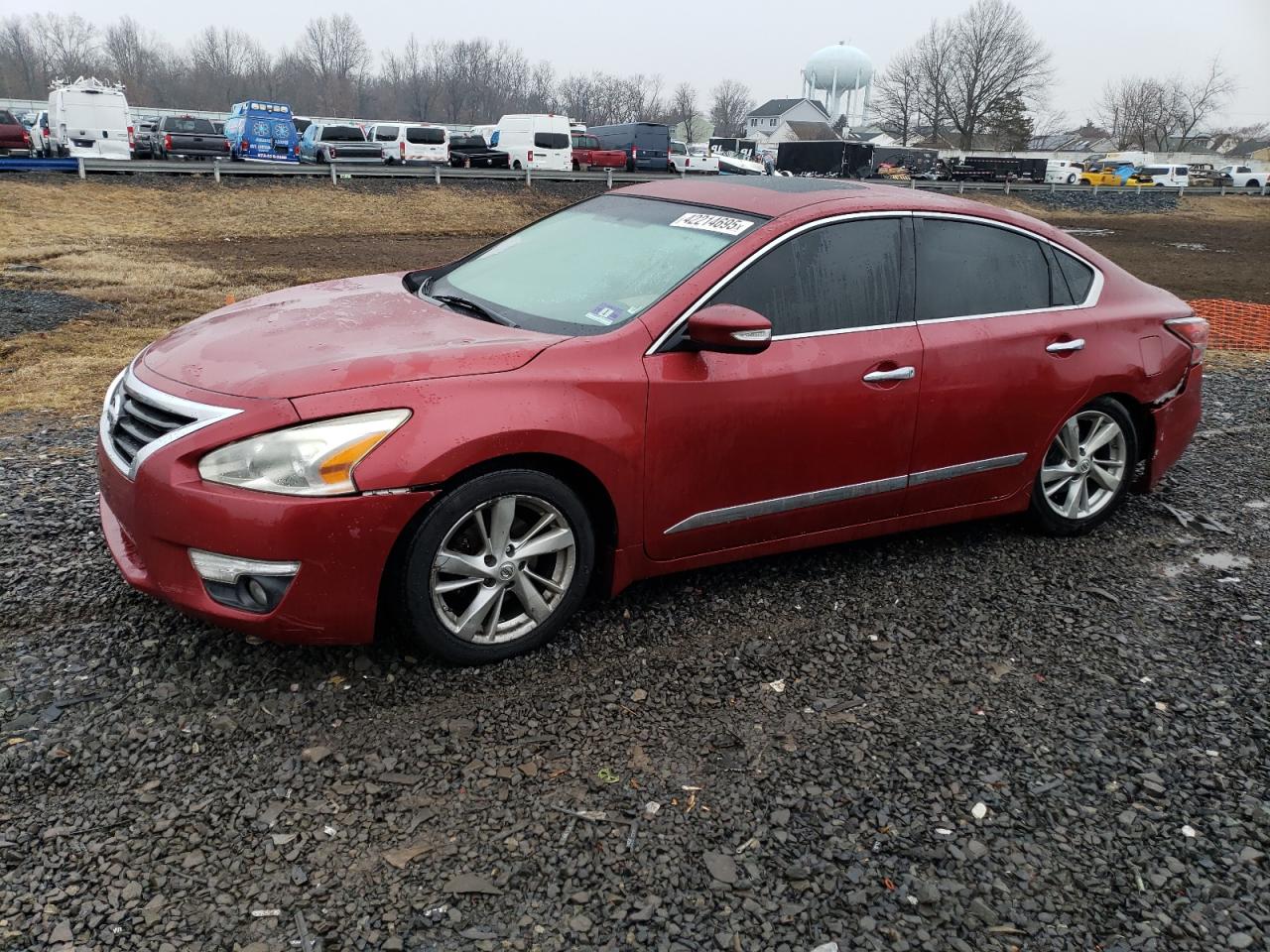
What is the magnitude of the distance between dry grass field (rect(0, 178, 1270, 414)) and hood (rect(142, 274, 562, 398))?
3506mm

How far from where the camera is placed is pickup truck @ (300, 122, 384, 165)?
3431cm

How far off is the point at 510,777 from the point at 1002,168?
169 feet

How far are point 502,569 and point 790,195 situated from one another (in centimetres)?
199

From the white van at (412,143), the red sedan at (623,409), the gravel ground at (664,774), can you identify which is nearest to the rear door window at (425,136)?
the white van at (412,143)

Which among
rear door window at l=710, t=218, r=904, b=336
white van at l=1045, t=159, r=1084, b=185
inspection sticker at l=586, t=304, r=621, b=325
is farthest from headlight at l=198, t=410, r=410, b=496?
white van at l=1045, t=159, r=1084, b=185

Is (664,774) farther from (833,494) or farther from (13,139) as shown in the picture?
(13,139)

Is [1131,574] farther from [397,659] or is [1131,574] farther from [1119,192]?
[1119,192]

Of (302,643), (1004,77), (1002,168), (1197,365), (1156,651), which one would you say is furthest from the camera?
(1004,77)

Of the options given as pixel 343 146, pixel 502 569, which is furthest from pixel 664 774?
pixel 343 146

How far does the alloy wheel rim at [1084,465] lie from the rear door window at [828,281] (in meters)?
1.25

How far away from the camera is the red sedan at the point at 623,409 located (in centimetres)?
299

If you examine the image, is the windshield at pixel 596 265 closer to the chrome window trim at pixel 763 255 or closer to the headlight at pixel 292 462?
the chrome window trim at pixel 763 255

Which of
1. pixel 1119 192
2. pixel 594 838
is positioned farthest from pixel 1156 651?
pixel 1119 192

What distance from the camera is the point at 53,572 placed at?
3.90 meters
